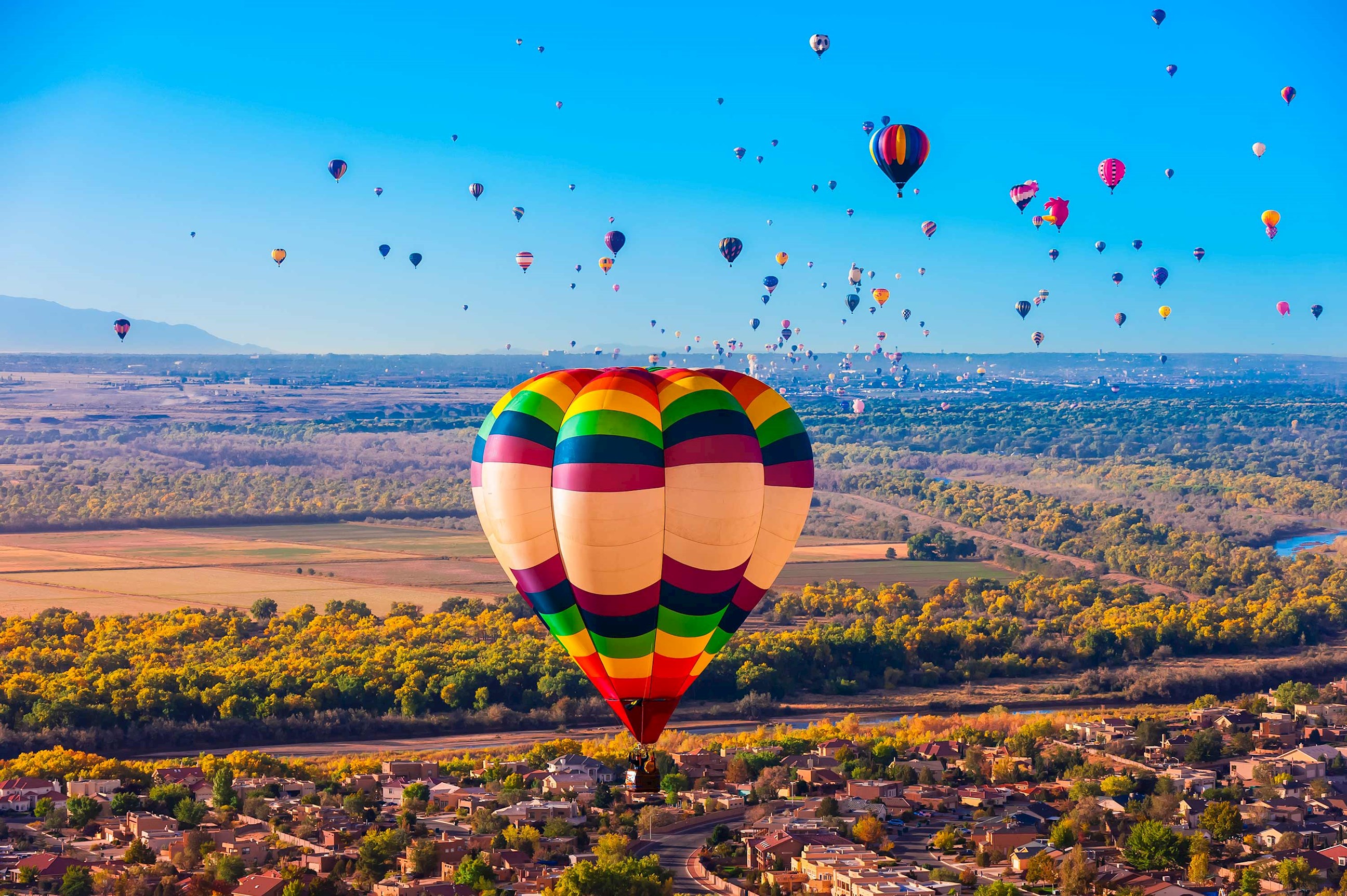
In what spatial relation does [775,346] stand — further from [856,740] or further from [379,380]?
[379,380]

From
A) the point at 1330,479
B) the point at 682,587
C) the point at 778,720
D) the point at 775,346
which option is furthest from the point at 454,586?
the point at 1330,479

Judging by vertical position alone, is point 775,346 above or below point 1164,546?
above

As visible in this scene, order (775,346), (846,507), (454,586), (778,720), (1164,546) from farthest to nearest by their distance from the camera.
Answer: (775,346)
(846,507)
(1164,546)
(454,586)
(778,720)

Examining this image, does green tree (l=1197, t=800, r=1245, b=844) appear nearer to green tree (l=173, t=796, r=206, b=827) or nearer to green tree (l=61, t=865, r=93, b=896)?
green tree (l=173, t=796, r=206, b=827)

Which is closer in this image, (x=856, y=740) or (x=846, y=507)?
(x=856, y=740)

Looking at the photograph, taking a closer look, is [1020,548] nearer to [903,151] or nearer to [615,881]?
[903,151]

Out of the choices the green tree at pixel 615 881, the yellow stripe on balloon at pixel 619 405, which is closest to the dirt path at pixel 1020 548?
the green tree at pixel 615 881

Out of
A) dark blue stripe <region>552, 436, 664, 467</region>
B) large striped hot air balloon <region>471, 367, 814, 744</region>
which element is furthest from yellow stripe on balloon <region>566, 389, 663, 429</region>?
dark blue stripe <region>552, 436, 664, 467</region>

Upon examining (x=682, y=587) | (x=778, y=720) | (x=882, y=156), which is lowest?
(x=778, y=720)
